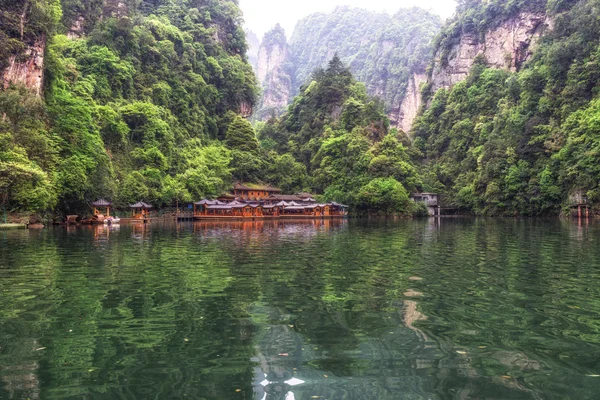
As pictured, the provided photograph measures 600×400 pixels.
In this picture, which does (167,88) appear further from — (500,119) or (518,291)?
(518,291)

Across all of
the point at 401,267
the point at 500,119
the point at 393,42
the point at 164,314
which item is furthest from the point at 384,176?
the point at 393,42

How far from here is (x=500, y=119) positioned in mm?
74062

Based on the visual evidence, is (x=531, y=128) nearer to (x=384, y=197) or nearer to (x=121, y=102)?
(x=384, y=197)

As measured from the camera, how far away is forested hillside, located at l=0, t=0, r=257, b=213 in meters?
37.0

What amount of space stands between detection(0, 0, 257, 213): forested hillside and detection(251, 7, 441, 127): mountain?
43.1 meters

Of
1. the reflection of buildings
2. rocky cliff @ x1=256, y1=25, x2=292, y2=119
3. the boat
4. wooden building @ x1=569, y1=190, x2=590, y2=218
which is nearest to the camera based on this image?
the reflection of buildings

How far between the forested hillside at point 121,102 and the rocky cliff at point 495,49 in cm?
4450

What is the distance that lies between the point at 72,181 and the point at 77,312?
3524 cm

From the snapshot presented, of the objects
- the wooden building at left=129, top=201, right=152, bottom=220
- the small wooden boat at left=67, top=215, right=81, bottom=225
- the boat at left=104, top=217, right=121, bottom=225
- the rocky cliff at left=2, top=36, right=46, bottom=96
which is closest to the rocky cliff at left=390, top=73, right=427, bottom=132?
the wooden building at left=129, top=201, right=152, bottom=220

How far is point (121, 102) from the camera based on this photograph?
64.2 meters

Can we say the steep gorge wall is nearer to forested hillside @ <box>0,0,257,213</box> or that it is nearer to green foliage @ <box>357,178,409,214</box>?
green foliage @ <box>357,178,409,214</box>

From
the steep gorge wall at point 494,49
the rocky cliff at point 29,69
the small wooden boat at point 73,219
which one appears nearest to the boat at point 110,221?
the small wooden boat at point 73,219

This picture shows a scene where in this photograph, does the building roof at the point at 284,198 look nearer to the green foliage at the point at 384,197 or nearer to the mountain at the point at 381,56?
the green foliage at the point at 384,197

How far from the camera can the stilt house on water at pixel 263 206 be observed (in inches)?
2309
